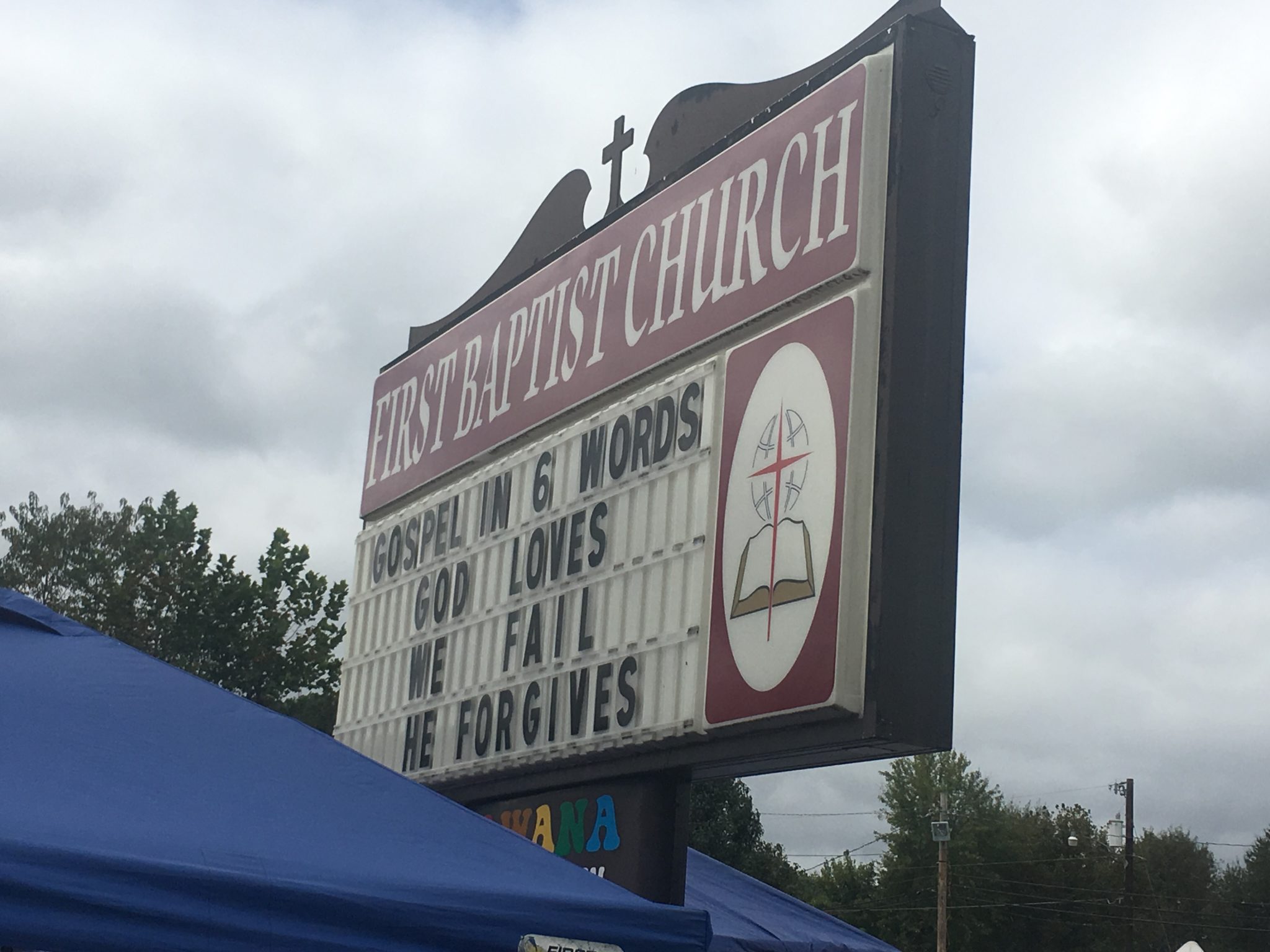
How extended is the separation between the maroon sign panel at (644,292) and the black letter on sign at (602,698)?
1451 millimetres

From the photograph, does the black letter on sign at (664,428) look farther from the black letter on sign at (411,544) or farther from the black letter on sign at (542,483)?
the black letter on sign at (411,544)

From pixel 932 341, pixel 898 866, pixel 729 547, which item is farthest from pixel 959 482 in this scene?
pixel 898 866

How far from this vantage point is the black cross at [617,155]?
26.9ft

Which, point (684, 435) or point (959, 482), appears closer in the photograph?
point (959, 482)

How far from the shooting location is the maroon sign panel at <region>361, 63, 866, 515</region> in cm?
618

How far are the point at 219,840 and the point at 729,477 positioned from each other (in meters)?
3.42

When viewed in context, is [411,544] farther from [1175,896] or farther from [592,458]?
[1175,896]

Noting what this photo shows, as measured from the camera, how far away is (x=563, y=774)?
7.03m

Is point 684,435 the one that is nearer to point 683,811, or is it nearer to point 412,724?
point 683,811

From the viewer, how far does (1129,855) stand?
36219 mm

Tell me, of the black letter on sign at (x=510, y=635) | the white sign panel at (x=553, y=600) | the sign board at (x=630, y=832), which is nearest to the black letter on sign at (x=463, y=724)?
the white sign panel at (x=553, y=600)

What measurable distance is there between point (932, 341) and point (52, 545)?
2940 centimetres

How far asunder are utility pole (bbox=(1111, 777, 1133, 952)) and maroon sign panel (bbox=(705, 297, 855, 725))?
30702mm

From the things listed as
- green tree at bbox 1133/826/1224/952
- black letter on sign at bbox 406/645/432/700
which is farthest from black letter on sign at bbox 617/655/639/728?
green tree at bbox 1133/826/1224/952
